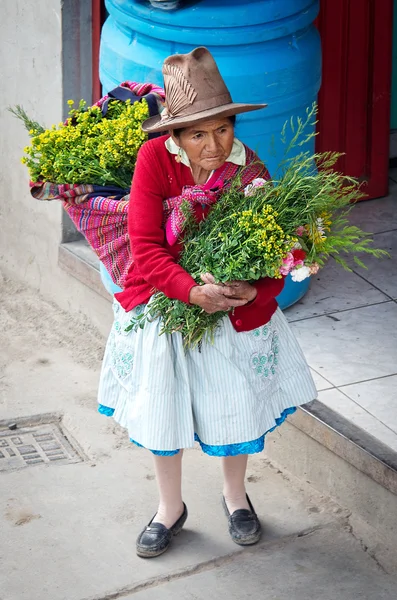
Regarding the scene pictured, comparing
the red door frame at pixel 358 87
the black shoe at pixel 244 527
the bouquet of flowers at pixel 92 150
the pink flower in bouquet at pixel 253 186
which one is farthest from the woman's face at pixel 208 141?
the red door frame at pixel 358 87

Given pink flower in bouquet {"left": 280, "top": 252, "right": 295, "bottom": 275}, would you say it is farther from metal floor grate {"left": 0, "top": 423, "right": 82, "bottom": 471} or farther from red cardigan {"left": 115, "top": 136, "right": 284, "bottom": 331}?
metal floor grate {"left": 0, "top": 423, "right": 82, "bottom": 471}

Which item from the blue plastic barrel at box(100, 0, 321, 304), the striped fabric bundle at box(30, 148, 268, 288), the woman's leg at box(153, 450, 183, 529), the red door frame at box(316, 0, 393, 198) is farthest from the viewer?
the red door frame at box(316, 0, 393, 198)

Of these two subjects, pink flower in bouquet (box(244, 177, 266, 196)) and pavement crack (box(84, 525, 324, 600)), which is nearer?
pink flower in bouquet (box(244, 177, 266, 196))

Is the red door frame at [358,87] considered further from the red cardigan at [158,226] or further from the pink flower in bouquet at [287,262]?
the pink flower in bouquet at [287,262]

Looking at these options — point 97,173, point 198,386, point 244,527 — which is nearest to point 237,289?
point 198,386

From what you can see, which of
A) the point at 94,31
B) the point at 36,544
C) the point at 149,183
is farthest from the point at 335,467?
the point at 94,31

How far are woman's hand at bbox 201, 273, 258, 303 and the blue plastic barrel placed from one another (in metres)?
1.09

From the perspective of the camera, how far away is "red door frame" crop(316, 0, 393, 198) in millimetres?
5227

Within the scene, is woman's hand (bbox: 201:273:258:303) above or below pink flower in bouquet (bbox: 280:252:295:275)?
below

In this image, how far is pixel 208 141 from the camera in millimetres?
3115

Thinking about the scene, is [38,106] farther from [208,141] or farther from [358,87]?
[208,141]

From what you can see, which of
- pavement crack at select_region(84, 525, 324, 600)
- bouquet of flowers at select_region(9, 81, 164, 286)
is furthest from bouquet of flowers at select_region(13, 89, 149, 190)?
pavement crack at select_region(84, 525, 324, 600)

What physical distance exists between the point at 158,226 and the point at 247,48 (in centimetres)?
129

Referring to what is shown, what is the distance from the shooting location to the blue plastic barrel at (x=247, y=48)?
411cm
